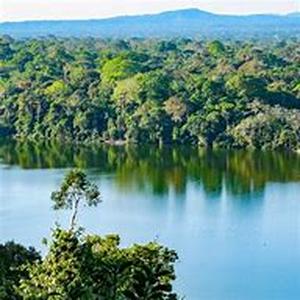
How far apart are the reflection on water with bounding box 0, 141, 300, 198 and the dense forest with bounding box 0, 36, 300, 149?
1.28m

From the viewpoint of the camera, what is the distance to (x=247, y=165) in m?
29.5

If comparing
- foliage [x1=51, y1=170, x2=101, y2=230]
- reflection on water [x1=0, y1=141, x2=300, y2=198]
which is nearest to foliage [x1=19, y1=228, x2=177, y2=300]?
foliage [x1=51, y1=170, x2=101, y2=230]

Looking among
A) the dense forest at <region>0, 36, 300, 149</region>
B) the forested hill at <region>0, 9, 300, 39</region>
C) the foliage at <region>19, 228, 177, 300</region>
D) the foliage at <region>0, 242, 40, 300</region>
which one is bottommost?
the forested hill at <region>0, 9, 300, 39</region>

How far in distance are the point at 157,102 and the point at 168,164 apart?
24.5 ft

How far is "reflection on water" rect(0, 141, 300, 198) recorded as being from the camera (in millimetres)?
25953

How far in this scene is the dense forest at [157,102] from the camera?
112 ft

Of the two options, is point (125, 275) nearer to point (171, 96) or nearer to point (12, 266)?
point (12, 266)

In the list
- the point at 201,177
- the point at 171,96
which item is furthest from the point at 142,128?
the point at 201,177

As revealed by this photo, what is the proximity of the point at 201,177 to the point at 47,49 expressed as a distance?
2527 centimetres

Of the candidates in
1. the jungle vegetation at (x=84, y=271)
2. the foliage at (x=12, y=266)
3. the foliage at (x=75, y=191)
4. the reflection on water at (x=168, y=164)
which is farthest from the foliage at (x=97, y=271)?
the reflection on water at (x=168, y=164)

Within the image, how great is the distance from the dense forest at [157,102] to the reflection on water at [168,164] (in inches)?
50.4

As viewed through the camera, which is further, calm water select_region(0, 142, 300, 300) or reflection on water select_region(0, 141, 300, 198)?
reflection on water select_region(0, 141, 300, 198)

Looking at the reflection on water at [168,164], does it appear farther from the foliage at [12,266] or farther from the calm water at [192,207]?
the foliage at [12,266]

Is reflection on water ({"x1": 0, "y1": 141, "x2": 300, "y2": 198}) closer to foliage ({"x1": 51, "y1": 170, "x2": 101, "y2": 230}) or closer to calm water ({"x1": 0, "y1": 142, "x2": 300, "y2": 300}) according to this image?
calm water ({"x1": 0, "y1": 142, "x2": 300, "y2": 300})
